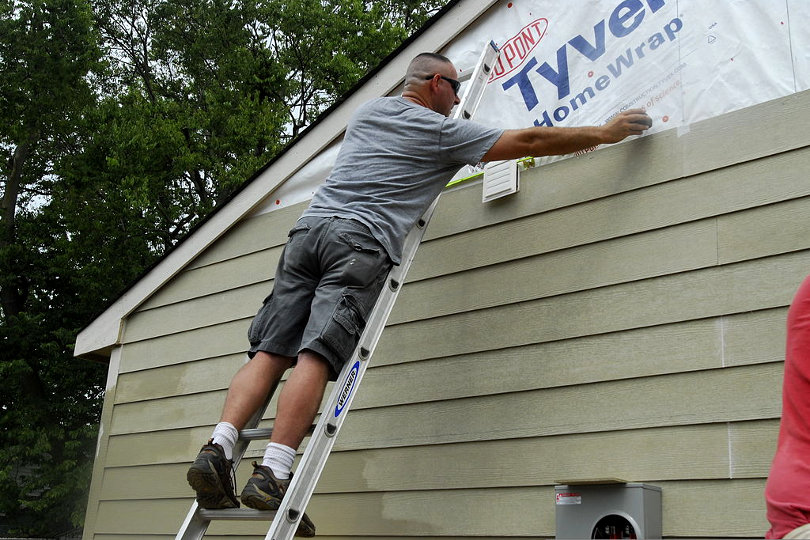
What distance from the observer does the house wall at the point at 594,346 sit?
2859 mm

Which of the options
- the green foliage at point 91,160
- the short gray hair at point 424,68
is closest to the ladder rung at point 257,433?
the short gray hair at point 424,68

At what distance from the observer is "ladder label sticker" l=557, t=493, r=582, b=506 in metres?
2.92

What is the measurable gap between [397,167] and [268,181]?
189 cm

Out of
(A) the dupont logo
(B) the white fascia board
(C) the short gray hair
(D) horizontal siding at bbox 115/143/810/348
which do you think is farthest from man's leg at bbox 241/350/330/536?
(B) the white fascia board

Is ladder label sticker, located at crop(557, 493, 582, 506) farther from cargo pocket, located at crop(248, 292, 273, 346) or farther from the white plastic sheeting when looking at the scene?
the white plastic sheeting

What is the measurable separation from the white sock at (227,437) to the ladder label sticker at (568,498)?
1.09m

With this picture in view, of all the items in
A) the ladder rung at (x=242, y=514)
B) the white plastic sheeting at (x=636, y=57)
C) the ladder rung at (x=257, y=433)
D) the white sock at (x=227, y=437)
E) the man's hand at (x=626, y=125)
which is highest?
the white plastic sheeting at (x=636, y=57)

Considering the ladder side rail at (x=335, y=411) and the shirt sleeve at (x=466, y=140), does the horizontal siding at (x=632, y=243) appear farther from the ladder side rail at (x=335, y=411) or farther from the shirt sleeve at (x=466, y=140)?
the shirt sleeve at (x=466, y=140)

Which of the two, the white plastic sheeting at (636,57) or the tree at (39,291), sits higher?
the tree at (39,291)

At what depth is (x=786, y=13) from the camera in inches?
125

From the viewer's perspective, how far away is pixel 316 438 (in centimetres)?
281

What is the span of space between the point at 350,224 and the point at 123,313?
9.29ft

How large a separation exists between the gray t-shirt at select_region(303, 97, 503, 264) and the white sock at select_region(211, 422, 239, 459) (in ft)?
2.64

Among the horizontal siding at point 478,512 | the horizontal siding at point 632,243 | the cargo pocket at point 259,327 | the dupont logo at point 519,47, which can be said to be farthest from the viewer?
the dupont logo at point 519,47
